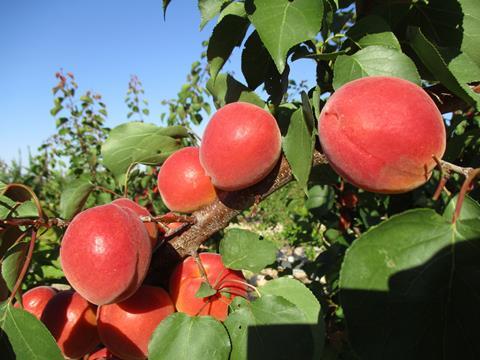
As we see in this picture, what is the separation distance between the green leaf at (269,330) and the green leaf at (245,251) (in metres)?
0.12

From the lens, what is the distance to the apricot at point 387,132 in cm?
54

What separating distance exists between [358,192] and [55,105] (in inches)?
101

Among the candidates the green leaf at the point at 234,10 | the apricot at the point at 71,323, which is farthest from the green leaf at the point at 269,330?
the green leaf at the point at 234,10

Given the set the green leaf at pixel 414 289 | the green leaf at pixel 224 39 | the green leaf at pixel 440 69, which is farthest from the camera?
the green leaf at pixel 224 39

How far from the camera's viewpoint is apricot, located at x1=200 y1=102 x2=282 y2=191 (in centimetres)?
72

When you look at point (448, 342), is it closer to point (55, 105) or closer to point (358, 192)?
point (358, 192)

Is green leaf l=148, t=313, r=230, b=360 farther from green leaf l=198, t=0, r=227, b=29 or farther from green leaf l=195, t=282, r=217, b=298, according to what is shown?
green leaf l=198, t=0, r=227, b=29

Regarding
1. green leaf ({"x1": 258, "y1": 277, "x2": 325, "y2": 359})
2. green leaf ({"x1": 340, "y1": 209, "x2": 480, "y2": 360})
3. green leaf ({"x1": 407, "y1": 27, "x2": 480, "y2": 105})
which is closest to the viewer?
green leaf ({"x1": 340, "y1": 209, "x2": 480, "y2": 360})

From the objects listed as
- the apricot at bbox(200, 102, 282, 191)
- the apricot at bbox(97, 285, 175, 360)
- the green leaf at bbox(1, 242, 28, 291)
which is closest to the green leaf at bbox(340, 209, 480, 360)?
the apricot at bbox(200, 102, 282, 191)

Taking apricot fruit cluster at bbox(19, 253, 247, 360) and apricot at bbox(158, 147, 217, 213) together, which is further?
apricot at bbox(158, 147, 217, 213)

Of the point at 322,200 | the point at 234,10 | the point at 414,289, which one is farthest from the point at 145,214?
the point at 322,200

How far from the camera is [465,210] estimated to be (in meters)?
0.51

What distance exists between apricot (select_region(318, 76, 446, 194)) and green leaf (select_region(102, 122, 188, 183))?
516mm

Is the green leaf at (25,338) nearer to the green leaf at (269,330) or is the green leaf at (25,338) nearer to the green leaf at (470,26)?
the green leaf at (269,330)
